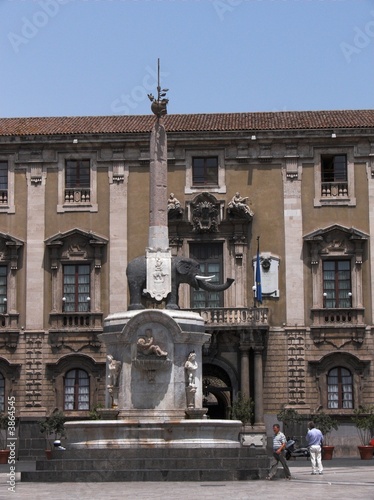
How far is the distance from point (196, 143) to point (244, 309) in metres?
6.85

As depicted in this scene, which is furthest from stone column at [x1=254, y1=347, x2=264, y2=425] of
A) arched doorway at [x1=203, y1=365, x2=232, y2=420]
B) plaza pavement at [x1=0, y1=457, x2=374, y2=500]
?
plaza pavement at [x1=0, y1=457, x2=374, y2=500]

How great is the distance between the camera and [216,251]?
47125 mm

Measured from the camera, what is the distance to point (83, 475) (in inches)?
996

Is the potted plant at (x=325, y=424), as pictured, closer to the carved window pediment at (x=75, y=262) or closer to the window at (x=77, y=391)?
the window at (x=77, y=391)

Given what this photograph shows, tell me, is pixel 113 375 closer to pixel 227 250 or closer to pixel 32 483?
pixel 32 483

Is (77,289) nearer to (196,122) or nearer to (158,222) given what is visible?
(196,122)

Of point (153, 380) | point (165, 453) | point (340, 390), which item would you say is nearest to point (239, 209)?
point (340, 390)

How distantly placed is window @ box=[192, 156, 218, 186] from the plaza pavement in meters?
22.3

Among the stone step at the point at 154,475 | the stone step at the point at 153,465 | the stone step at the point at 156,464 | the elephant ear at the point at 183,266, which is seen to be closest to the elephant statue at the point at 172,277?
the elephant ear at the point at 183,266

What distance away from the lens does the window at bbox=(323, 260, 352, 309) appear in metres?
46.3

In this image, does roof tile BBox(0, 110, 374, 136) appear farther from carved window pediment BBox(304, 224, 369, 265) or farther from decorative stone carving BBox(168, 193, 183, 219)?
carved window pediment BBox(304, 224, 369, 265)

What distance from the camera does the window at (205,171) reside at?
47625 millimetres

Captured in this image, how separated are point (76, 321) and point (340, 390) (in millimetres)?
10445

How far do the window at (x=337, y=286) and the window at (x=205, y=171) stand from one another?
5707 millimetres
